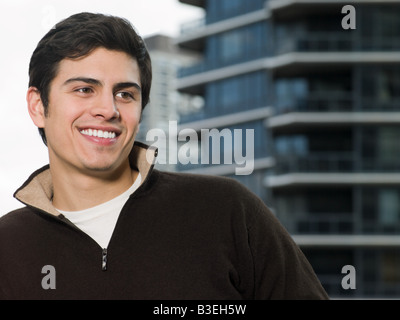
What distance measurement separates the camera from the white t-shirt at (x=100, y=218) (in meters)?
3.17

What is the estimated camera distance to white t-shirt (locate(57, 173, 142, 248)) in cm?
317

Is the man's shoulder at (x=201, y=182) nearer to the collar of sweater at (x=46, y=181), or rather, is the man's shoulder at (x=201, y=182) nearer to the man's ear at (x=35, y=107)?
the collar of sweater at (x=46, y=181)

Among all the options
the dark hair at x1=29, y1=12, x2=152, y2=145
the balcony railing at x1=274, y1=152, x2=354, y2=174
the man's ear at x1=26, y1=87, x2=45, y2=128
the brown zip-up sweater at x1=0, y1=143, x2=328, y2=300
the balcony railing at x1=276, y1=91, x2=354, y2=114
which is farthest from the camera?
the balcony railing at x1=276, y1=91, x2=354, y2=114

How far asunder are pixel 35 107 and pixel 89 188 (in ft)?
1.34

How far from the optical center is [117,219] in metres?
3.17

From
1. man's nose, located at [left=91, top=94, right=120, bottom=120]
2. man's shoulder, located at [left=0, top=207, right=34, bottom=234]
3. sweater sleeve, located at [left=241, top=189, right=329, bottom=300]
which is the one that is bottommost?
sweater sleeve, located at [left=241, top=189, right=329, bottom=300]

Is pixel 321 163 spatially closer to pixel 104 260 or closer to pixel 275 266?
pixel 275 266

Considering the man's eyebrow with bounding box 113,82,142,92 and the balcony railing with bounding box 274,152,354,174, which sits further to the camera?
the balcony railing with bounding box 274,152,354,174

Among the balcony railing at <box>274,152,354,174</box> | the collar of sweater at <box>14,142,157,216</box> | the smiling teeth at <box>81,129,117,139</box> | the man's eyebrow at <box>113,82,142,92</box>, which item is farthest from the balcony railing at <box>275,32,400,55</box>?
the smiling teeth at <box>81,129,117,139</box>

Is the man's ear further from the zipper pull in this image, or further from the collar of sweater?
the zipper pull

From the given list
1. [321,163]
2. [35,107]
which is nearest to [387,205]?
[321,163]

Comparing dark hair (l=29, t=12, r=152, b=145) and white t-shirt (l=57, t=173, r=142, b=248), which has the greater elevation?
dark hair (l=29, t=12, r=152, b=145)

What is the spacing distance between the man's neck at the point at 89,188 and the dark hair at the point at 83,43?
0.27 m
